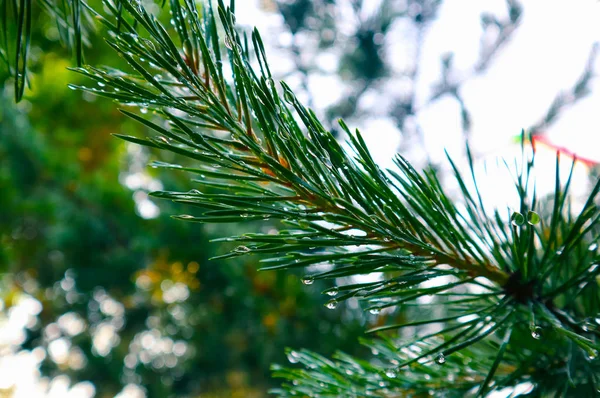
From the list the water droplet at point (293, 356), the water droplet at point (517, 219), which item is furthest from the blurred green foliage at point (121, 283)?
the water droplet at point (517, 219)

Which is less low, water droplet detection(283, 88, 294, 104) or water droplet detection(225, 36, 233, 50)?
water droplet detection(225, 36, 233, 50)

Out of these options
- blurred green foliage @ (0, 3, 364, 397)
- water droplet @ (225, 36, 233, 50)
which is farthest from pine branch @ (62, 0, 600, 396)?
blurred green foliage @ (0, 3, 364, 397)

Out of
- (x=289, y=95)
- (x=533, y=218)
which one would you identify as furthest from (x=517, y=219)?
(x=289, y=95)

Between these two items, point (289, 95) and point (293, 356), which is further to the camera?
point (293, 356)

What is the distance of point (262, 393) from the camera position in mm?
1375

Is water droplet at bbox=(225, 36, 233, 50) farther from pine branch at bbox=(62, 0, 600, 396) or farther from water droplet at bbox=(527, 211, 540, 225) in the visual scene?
water droplet at bbox=(527, 211, 540, 225)

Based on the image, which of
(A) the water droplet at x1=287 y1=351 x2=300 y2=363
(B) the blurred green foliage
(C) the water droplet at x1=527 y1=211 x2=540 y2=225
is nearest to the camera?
(C) the water droplet at x1=527 y1=211 x2=540 y2=225

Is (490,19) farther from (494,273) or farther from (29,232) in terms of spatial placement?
(29,232)

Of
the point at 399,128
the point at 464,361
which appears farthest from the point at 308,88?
the point at 464,361

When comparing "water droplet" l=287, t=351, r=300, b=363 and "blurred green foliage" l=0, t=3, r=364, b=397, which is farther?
"blurred green foliage" l=0, t=3, r=364, b=397

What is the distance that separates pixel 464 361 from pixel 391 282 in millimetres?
142

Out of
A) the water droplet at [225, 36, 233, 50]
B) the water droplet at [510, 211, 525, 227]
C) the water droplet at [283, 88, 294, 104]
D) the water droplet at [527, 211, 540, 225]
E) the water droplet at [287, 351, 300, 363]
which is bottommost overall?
the water droplet at [287, 351, 300, 363]

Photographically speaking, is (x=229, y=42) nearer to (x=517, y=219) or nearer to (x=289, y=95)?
(x=289, y=95)

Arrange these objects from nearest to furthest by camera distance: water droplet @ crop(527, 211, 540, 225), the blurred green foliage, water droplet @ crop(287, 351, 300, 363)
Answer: water droplet @ crop(527, 211, 540, 225) < water droplet @ crop(287, 351, 300, 363) < the blurred green foliage
